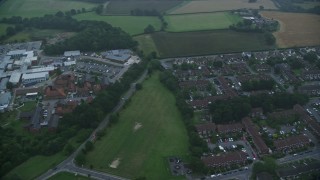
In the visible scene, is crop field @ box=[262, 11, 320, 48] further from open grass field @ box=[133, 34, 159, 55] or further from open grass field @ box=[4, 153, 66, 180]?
open grass field @ box=[4, 153, 66, 180]

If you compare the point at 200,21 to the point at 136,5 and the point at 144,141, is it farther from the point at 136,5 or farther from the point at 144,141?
the point at 144,141

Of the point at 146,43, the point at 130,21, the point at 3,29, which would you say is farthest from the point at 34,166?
the point at 130,21

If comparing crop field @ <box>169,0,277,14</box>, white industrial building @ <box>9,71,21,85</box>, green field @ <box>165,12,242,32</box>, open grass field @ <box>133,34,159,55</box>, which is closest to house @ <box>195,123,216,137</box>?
open grass field @ <box>133,34,159,55</box>

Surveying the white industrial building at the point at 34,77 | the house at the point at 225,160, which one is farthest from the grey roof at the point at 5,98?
the house at the point at 225,160

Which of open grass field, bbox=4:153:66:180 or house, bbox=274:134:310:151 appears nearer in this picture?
open grass field, bbox=4:153:66:180

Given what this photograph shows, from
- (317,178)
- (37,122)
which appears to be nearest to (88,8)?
(37,122)

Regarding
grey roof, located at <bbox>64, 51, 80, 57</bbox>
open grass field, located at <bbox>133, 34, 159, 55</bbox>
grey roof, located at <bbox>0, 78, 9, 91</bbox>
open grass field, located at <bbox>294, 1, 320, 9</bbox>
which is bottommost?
grey roof, located at <bbox>0, 78, 9, 91</bbox>

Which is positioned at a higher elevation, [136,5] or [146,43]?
[136,5]
